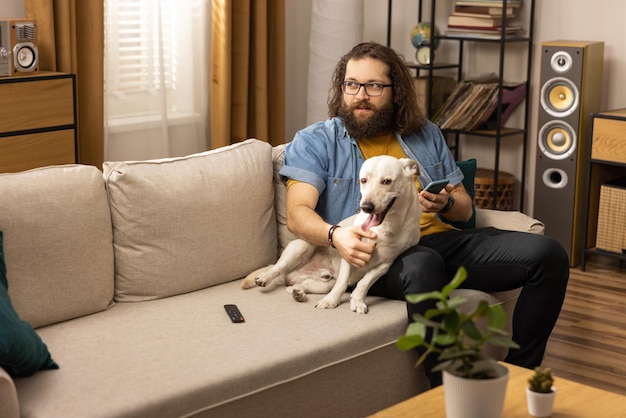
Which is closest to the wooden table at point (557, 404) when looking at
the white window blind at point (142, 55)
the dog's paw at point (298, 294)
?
the dog's paw at point (298, 294)

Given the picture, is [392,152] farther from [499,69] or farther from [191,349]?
[499,69]

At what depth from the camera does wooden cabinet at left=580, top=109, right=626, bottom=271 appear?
162 inches

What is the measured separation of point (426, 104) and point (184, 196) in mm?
2528

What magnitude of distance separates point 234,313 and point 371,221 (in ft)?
1.51

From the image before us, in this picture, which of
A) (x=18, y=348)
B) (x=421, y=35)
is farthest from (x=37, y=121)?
(x=421, y=35)

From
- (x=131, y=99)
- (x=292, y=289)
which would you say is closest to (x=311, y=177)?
(x=292, y=289)

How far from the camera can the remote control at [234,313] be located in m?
2.37

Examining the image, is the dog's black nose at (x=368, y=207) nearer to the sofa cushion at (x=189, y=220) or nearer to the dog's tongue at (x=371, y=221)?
the dog's tongue at (x=371, y=221)

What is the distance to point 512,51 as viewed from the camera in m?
4.91

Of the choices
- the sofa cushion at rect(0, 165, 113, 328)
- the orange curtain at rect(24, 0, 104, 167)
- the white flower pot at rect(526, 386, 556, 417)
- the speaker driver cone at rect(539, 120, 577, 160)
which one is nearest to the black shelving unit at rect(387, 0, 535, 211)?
the speaker driver cone at rect(539, 120, 577, 160)

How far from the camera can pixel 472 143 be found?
5121 millimetres

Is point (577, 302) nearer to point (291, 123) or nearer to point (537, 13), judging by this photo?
point (537, 13)

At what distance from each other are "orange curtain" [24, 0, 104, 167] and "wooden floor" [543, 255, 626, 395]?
2.11m

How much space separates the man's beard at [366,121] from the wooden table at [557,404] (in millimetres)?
1048
